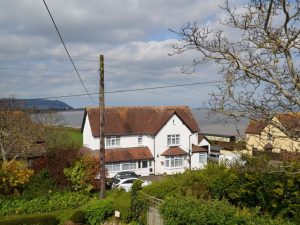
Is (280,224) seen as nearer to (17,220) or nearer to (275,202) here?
(275,202)

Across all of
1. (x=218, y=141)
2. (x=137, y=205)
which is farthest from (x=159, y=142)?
(x=137, y=205)

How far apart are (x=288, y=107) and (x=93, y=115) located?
37082mm

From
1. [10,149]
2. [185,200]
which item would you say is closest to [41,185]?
[10,149]

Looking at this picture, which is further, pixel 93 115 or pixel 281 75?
pixel 93 115

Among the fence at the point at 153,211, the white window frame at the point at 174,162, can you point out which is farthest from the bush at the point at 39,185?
the white window frame at the point at 174,162

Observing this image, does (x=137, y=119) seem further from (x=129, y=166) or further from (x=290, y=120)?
(x=290, y=120)

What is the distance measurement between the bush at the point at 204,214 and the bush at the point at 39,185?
43.7ft

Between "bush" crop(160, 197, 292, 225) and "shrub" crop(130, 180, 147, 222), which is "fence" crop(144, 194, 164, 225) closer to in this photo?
"shrub" crop(130, 180, 147, 222)

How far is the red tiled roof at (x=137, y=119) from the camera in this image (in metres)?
44.6

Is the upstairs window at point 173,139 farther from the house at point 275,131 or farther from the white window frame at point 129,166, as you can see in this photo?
the house at point 275,131

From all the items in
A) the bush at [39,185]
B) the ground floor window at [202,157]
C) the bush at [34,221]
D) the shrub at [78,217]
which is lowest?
the bush at [34,221]

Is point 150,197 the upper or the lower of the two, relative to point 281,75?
lower

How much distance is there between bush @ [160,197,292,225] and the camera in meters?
11.7

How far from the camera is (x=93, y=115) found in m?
44.9
